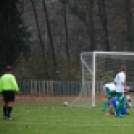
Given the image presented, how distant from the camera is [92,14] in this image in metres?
64.9

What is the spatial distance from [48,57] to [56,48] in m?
12.3

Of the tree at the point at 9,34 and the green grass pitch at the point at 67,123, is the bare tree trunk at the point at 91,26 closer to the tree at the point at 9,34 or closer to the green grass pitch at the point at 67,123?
the tree at the point at 9,34

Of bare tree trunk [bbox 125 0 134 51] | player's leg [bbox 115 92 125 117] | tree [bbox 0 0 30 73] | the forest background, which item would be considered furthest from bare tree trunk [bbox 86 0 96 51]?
player's leg [bbox 115 92 125 117]

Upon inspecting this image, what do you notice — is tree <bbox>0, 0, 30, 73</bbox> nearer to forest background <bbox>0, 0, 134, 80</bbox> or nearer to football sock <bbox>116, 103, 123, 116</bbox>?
forest background <bbox>0, 0, 134, 80</bbox>

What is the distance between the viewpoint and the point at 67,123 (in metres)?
21.7

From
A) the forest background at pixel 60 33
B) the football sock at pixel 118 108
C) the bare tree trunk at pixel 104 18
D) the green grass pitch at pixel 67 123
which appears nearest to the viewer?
the green grass pitch at pixel 67 123

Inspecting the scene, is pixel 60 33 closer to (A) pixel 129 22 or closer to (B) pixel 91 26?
(B) pixel 91 26

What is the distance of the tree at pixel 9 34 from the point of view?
4878 cm

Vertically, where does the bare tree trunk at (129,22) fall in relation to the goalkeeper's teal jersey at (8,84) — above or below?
above

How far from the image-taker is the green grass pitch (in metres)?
19.0

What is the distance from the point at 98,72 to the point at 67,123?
13277 mm

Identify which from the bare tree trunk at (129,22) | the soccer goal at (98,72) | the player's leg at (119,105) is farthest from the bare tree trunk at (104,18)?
the player's leg at (119,105)

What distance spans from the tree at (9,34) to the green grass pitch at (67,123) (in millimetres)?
22772

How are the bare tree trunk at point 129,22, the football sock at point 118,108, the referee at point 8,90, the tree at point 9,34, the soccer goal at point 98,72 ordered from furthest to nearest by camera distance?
the bare tree trunk at point 129,22 → the tree at point 9,34 → the soccer goal at point 98,72 → the football sock at point 118,108 → the referee at point 8,90
